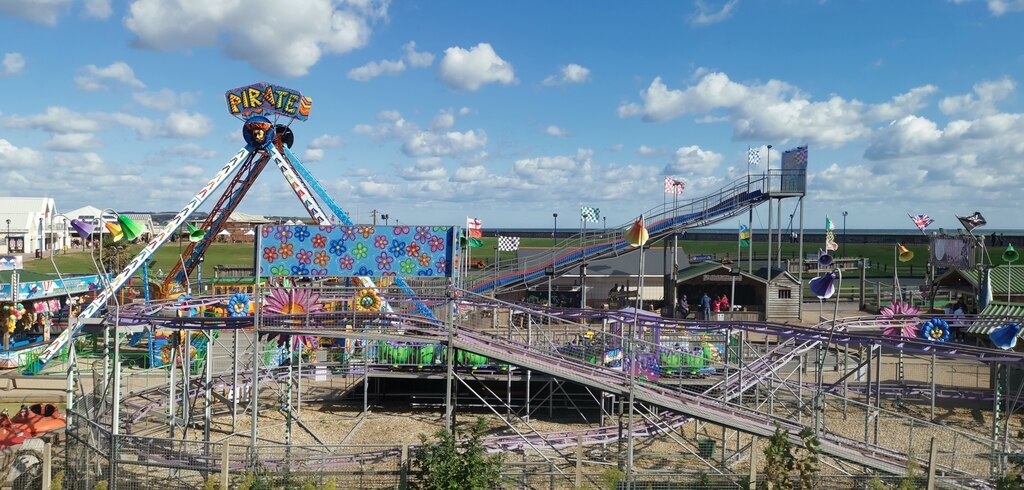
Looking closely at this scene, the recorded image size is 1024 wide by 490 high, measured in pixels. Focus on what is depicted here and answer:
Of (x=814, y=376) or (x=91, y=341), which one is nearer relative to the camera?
(x=814, y=376)

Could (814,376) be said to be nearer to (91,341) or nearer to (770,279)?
(770,279)

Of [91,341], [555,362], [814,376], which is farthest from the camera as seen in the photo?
[91,341]

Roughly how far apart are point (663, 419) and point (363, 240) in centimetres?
838

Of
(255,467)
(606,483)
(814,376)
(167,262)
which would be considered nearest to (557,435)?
(606,483)

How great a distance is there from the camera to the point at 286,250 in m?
15.5

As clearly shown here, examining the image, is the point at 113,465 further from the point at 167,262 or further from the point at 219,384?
the point at 167,262

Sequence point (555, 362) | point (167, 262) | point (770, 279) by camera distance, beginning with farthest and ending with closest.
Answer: point (167, 262) < point (770, 279) < point (555, 362)

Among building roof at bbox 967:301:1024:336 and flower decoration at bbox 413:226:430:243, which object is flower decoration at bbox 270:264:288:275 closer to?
flower decoration at bbox 413:226:430:243

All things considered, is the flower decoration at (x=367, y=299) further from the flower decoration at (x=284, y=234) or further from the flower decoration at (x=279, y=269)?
the flower decoration at (x=284, y=234)

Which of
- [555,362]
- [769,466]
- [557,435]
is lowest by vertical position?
[557,435]

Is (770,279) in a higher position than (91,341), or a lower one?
higher

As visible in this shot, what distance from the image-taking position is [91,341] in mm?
28453

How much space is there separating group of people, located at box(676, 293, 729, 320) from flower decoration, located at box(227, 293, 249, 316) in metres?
21.3

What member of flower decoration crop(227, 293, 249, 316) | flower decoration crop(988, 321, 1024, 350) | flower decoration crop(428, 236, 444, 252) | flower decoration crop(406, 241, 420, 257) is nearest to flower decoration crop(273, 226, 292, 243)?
flower decoration crop(406, 241, 420, 257)
